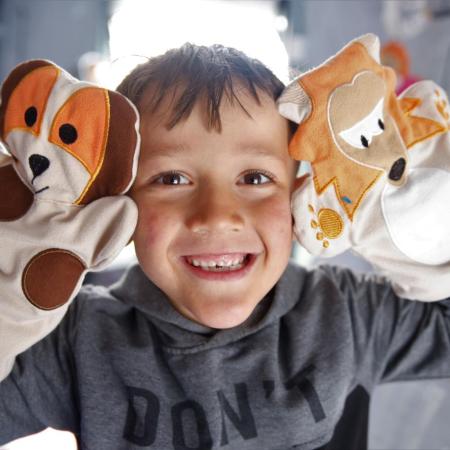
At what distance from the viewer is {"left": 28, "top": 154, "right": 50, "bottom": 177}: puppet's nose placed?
588 millimetres

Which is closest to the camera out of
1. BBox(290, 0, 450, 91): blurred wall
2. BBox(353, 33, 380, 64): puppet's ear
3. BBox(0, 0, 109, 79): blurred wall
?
BBox(353, 33, 380, 64): puppet's ear

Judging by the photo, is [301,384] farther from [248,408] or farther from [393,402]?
[393,402]

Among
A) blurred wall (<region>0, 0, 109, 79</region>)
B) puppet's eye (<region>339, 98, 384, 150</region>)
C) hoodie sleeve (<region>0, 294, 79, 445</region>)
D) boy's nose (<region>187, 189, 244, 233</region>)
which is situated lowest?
hoodie sleeve (<region>0, 294, 79, 445</region>)

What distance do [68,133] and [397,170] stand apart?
0.39m

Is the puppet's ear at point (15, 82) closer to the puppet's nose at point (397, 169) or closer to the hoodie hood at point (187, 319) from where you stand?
the hoodie hood at point (187, 319)

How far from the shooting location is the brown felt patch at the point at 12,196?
0.60 meters

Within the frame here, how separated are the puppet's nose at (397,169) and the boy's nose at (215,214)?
19 cm

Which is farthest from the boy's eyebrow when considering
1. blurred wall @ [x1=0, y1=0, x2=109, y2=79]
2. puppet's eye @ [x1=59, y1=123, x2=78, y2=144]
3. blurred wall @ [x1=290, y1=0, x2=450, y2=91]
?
blurred wall @ [x1=0, y1=0, x2=109, y2=79]

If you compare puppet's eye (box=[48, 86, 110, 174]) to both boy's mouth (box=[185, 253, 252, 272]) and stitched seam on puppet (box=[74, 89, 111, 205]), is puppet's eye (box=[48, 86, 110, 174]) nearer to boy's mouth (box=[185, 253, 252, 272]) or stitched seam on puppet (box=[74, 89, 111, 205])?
stitched seam on puppet (box=[74, 89, 111, 205])

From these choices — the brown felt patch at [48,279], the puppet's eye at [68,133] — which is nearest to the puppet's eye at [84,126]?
the puppet's eye at [68,133]

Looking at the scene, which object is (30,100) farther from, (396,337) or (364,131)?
(396,337)

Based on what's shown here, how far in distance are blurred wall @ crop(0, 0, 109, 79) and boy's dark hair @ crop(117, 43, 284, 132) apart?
245 centimetres

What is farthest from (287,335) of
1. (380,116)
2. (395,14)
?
(395,14)

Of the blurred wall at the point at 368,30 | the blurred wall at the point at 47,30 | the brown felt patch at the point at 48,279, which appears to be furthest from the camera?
the blurred wall at the point at 47,30
